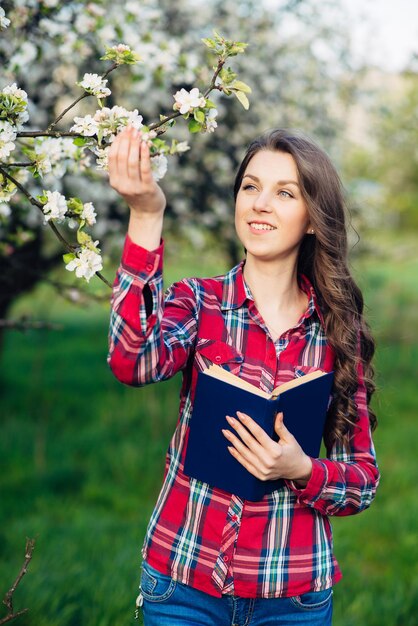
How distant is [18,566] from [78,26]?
8.48ft

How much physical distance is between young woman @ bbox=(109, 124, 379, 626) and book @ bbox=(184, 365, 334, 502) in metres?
0.03

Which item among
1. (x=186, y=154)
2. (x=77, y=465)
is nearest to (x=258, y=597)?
(x=77, y=465)

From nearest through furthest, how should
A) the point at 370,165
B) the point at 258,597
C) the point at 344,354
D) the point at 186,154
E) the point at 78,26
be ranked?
1. the point at 258,597
2. the point at 344,354
3. the point at 78,26
4. the point at 186,154
5. the point at 370,165

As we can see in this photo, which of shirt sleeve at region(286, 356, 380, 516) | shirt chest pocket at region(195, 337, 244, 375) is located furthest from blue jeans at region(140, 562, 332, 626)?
shirt chest pocket at region(195, 337, 244, 375)

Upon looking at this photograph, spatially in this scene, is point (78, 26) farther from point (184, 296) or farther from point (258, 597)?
point (258, 597)

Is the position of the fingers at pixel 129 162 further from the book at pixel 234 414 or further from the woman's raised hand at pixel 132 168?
the book at pixel 234 414

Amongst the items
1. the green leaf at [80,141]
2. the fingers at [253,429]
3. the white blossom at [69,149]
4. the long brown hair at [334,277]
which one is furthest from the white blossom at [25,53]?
the fingers at [253,429]

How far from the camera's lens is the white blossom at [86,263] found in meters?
1.61

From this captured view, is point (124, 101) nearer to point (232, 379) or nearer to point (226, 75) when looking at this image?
point (226, 75)

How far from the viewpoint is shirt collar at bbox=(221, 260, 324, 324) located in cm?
196

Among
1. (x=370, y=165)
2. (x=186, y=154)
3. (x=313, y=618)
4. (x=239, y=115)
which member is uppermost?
(x=370, y=165)

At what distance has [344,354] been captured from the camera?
1981 millimetres

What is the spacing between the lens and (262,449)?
1.68m

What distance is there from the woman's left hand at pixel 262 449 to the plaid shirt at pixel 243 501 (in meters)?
0.13
